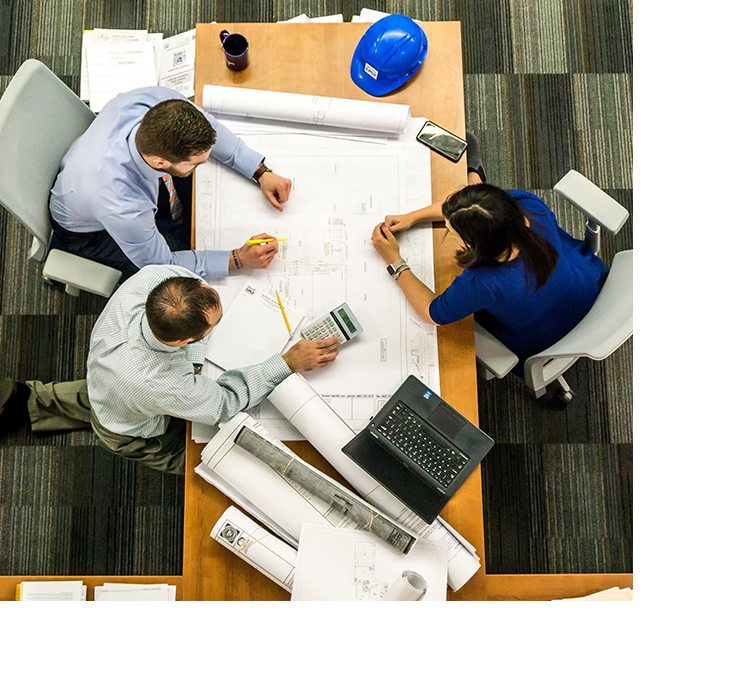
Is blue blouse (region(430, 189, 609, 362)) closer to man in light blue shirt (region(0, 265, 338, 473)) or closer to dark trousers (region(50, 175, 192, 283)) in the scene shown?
man in light blue shirt (region(0, 265, 338, 473))

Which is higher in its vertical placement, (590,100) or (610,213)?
(590,100)

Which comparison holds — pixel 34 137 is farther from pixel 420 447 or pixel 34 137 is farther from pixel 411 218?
pixel 420 447

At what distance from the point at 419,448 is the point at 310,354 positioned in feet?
1.07

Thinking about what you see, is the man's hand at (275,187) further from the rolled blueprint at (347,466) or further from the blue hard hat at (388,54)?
the rolled blueprint at (347,466)

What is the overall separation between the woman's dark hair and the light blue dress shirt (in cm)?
53

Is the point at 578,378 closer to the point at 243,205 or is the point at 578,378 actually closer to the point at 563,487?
the point at 563,487

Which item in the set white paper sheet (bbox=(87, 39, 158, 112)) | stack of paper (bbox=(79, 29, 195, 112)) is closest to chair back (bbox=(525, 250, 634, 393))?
stack of paper (bbox=(79, 29, 195, 112))

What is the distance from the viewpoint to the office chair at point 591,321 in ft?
3.87

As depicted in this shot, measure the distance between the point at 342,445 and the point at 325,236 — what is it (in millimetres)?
531

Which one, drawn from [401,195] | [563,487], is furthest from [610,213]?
[563,487]

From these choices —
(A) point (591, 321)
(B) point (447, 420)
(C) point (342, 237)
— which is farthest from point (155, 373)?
(A) point (591, 321)

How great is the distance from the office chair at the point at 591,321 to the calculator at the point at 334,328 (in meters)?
0.33
